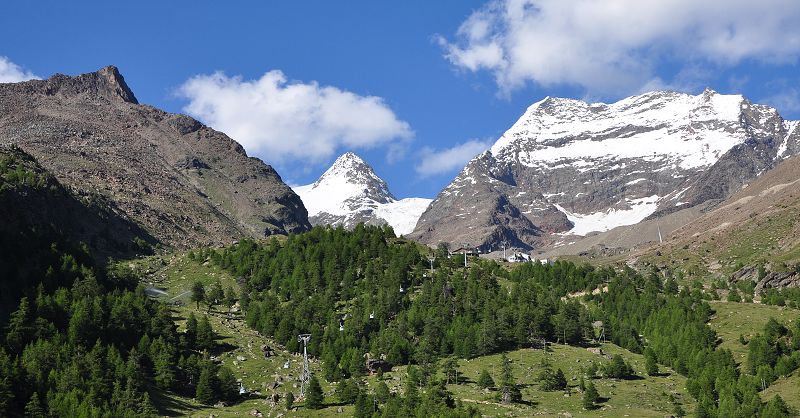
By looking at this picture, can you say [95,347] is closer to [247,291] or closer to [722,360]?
[247,291]

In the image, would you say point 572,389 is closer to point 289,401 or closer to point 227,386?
point 289,401

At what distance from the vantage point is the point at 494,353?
150m

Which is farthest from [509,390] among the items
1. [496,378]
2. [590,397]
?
[590,397]

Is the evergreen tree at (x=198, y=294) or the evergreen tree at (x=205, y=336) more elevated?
the evergreen tree at (x=198, y=294)

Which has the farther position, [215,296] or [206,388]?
[215,296]

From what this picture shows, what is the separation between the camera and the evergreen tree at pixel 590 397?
12144cm

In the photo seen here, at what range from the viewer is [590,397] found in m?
122

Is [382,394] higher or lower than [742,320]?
lower

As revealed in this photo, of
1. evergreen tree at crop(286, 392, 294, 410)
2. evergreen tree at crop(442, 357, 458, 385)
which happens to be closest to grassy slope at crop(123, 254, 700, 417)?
evergreen tree at crop(286, 392, 294, 410)

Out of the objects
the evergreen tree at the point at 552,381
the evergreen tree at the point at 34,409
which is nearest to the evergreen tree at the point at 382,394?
the evergreen tree at the point at 552,381

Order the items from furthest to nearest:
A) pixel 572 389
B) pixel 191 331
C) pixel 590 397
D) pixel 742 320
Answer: pixel 742 320 < pixel 191 331 < pixel 572 389 < pixel 590 397

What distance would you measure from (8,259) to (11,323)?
26717 millimetres

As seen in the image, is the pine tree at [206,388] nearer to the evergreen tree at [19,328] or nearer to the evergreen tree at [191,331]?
the evergreen tree at [191,331]

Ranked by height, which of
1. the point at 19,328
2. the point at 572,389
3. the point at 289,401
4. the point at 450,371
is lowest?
the point at 572,389
